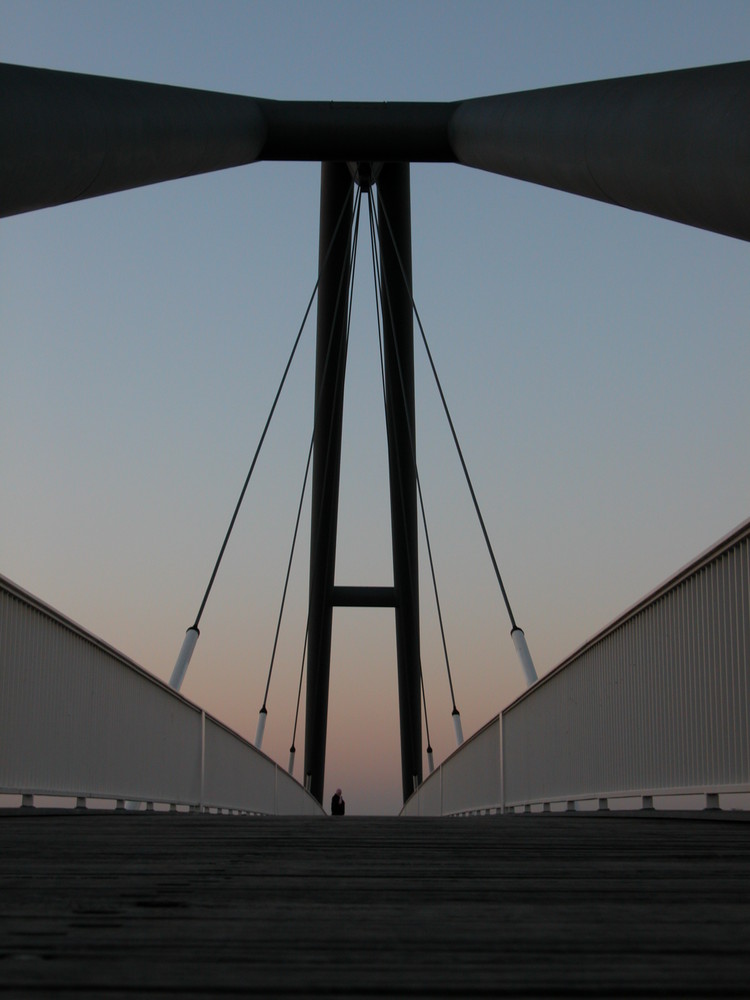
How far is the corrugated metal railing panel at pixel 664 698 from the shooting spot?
6.39 meters

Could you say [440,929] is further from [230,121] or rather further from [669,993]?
[230,121]

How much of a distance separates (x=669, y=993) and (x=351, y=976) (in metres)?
0.45

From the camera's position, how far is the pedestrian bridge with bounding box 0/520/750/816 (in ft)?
21.6

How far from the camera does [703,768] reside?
6785 millimetres

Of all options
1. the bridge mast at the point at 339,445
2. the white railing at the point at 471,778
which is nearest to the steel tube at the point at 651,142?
Answer: the white railing at the point at 471,778

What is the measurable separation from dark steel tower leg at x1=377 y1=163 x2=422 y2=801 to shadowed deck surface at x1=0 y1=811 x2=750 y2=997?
1601 cm

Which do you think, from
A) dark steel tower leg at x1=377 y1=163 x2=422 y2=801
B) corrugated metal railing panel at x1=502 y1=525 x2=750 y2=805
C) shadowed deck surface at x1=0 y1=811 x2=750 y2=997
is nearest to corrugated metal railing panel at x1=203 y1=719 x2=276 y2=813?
Answer: corrugated metal railing panel at x1=502 y1=525 x2=750 y2=805

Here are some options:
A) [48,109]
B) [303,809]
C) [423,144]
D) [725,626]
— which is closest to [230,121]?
[423,144]

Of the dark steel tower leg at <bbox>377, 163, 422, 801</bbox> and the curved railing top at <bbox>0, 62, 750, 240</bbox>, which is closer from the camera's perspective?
the curved railing top at <bbox>0, 62, 750, 240</bbox>

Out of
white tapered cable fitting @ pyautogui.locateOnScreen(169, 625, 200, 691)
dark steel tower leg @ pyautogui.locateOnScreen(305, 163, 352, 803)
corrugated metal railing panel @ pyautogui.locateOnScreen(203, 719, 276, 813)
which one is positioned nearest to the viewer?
corrugated metal railing panel @ pyautogui.locateOnScreen(203, 719, 276, 813)

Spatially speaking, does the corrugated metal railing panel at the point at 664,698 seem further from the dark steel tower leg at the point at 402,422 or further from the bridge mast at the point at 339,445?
the bridge mast at the point at 339,445

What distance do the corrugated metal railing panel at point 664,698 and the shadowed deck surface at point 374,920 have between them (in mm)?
1924

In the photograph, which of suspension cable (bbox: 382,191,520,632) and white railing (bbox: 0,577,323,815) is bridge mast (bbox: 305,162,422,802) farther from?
white railing (bbox: 0,577,323,815)

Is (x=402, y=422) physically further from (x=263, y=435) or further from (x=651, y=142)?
(x=651, y=142)
